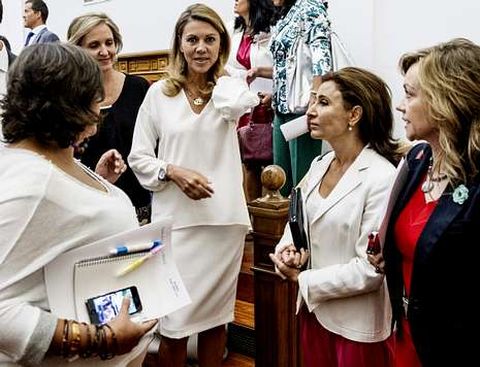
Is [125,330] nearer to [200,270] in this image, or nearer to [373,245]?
[373,245]

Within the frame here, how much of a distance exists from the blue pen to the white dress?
782 millimetres

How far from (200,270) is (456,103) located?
1.08 metres

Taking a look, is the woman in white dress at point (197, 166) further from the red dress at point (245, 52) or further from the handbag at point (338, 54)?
the red dress at point (245, 52)

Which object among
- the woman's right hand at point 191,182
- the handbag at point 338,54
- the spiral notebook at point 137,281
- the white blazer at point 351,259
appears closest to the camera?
the spiral notebook at point 137,281

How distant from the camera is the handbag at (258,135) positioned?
10.4 feet

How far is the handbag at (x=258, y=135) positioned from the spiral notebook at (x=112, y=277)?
201cm

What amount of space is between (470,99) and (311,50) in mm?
1481

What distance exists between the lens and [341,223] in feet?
4.97

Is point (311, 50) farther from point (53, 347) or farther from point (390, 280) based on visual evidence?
point (53, 347)

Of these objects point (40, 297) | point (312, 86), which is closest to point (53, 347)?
point (40, 297)

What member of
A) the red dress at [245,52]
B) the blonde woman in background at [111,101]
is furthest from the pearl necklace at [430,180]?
the red dress at [245,52]

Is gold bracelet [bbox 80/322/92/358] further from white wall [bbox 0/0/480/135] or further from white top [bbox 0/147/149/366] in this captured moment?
white wall [bbox 0/0/480/135]

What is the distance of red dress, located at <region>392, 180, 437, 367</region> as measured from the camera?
125cm

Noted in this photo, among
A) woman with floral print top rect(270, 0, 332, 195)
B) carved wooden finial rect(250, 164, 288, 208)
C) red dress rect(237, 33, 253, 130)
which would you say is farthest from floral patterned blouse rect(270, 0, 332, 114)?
carved wooden finial rect(250, 164, 288, 208)
